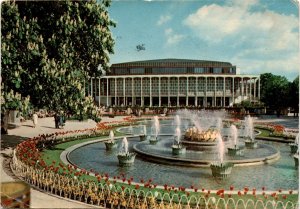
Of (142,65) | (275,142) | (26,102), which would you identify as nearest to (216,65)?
(142,65)

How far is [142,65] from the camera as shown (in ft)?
306

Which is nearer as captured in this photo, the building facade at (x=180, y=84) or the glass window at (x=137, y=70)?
the building facade at (x=180, y=84)

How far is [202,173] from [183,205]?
6210 millimetres

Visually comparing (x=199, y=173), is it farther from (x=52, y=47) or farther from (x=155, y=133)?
(x=155, y=133)

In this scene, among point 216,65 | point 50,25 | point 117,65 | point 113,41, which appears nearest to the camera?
point 50,25

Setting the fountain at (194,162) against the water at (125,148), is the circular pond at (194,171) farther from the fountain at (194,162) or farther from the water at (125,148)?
the water at (125,148)

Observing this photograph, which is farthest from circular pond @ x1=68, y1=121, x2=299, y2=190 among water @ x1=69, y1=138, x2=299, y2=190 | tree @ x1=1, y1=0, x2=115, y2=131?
tree @ x1=1, y1=0, x2=115, y2=131

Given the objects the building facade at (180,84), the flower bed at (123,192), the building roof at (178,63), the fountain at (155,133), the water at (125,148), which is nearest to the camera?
the flower bed at (123,192)

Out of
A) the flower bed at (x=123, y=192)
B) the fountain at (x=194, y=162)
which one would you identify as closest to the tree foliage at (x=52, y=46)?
the flower bed at (x=123, y=192)

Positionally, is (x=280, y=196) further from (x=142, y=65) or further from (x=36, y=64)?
(x=142, y=65)

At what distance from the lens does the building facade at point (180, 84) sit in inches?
3492

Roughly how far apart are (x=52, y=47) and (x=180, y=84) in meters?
70.3

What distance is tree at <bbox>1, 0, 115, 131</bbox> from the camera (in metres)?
18.1

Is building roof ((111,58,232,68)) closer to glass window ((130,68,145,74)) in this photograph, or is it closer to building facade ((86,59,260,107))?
building facade ((86,59,260,107))
